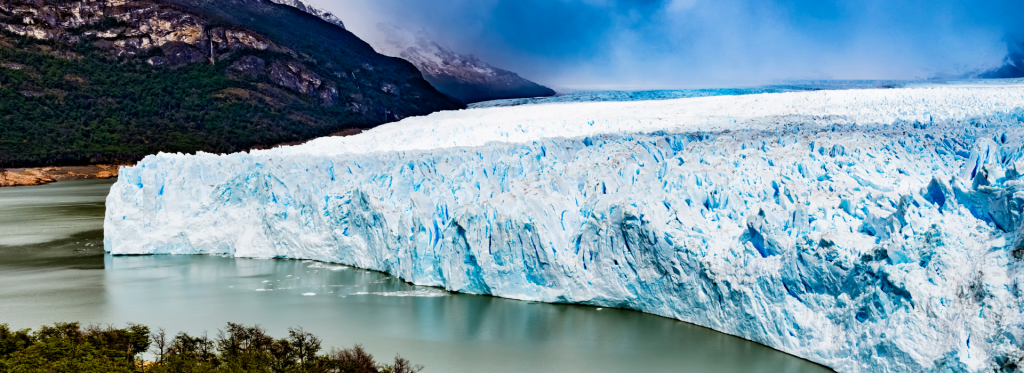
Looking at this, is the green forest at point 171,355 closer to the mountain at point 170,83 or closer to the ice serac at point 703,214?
the ice serac at point 703,214

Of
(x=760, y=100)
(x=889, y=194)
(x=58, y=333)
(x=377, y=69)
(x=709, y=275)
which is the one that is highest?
(x=377, y=69)

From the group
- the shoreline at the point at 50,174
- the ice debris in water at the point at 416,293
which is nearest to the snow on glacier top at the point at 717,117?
the ice debris in water at the point at 416,293

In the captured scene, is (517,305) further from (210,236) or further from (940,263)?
(210,236)

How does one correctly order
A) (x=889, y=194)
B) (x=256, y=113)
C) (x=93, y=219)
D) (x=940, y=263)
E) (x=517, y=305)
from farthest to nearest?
(x=256, y=113), (x=93, y=219), (x=517, y=305), (x=889, y=194), (x=940, y=263)

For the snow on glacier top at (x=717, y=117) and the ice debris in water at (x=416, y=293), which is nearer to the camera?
the ice debris in water at (x=416, y=293)

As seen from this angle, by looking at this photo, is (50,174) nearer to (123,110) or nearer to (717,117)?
(123,110)

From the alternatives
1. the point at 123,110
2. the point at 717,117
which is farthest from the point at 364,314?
the point at 123,110

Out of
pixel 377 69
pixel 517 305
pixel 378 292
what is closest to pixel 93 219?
pixel 378 292
